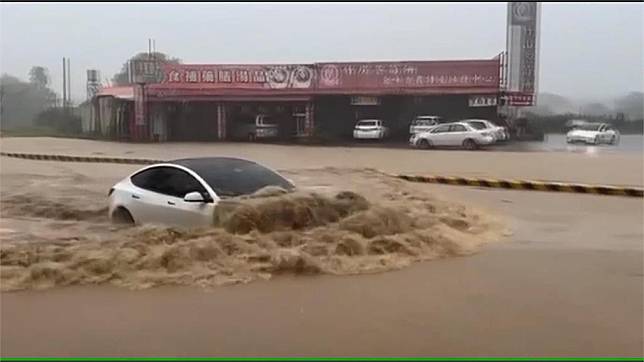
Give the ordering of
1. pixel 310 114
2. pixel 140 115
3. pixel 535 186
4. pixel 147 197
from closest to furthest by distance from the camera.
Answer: pixel 147 197
pixel 535 186
pixel 310 114
pixel 140 115

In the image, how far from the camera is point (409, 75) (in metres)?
31.4

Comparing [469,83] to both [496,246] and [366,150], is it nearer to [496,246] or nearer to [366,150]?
[366,150]

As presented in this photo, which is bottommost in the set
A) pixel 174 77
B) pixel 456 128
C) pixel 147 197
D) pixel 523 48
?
pixel 147 197

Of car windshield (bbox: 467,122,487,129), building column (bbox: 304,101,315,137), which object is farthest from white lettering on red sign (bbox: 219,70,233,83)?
car windshield (bbox: 467,122,487,129)

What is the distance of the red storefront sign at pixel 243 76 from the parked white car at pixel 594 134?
11.1 m

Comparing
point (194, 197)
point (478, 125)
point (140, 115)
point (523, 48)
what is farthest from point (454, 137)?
point (194, 197)

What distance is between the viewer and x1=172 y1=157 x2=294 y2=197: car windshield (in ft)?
30.2

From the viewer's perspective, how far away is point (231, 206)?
8805mm

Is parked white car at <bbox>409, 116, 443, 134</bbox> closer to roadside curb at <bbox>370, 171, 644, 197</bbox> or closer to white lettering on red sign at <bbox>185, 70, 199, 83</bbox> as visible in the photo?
white lettering on red sign at <bbox>185, 70, 199, 83</bbox>

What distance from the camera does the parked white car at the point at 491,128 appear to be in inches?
1177

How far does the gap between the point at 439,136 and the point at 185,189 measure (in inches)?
876

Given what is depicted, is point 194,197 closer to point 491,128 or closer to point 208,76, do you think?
point 491,128

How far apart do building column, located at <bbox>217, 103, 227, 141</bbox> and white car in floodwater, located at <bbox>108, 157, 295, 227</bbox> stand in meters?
21.8

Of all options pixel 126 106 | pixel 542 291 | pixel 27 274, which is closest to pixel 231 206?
pixel 27 274
